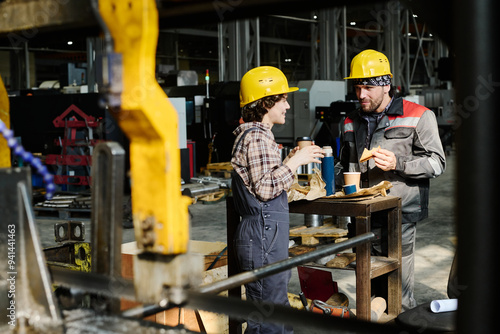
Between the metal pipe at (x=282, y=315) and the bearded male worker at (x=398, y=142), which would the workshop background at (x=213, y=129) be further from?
the bearded male worker at (x=398, y=142)

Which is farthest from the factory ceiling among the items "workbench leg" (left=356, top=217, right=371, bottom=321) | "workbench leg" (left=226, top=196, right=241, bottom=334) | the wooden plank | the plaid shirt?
the wooden plank

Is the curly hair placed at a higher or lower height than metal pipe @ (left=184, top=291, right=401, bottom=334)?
higher

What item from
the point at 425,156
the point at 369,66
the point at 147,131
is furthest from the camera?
the point at 369,66

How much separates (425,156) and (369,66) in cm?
65

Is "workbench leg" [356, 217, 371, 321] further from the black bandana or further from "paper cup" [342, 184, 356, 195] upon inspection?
the black bandana

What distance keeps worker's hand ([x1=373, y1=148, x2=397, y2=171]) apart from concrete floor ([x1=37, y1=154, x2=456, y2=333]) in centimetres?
36

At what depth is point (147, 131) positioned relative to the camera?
1197 mm

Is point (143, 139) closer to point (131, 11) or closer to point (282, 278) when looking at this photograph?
point (131, 11)

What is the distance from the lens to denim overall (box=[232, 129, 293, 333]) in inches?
114

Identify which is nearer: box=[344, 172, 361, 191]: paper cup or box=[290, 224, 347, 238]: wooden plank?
box=[344, 172, 361, 191]: paper cup

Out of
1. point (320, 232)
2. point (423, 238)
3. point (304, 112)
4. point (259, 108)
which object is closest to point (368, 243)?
point (320, 232)

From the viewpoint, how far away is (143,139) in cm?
122

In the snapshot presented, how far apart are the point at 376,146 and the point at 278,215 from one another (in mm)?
1023

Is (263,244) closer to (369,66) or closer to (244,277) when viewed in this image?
(244,277)
